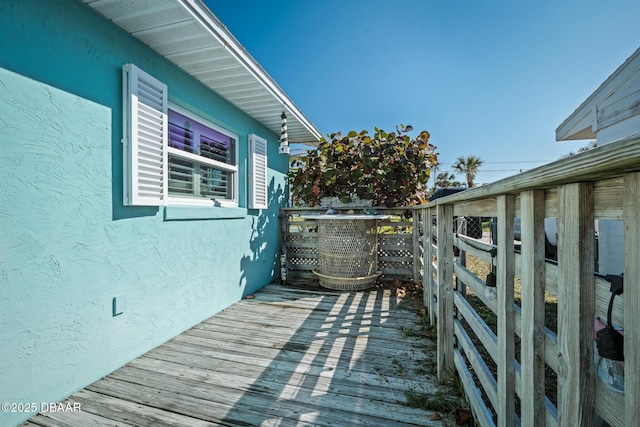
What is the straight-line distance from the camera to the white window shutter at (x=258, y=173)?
3.93 metres

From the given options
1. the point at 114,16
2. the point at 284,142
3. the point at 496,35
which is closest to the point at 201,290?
the point at 284,142

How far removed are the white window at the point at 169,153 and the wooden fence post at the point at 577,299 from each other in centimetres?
249

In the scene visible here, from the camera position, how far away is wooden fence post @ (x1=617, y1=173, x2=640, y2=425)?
479mm

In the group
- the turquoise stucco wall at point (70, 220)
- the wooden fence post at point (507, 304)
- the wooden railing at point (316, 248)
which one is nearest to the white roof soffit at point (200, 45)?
the turquoise stucco wall at point (70, 220)

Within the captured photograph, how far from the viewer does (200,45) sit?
238 cm

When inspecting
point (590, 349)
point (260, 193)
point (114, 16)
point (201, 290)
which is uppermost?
point (114, 16)

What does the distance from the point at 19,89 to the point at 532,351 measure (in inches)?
105

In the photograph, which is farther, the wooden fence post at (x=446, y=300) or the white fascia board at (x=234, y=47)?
the white fascia board at (x=234, y=47)

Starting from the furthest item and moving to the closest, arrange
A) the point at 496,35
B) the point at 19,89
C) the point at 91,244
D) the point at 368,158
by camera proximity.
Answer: the point at 496,35
the point at 368,158
the point at 91,244
the point at 19,89

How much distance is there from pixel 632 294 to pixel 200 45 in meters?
2.91

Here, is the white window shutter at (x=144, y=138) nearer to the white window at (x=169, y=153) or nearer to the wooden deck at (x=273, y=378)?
the white window at (x=169, y=153)

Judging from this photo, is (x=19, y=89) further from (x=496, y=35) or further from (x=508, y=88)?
(x=508, y=88)

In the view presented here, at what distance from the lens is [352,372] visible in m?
2.04

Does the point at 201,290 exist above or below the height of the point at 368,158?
below
